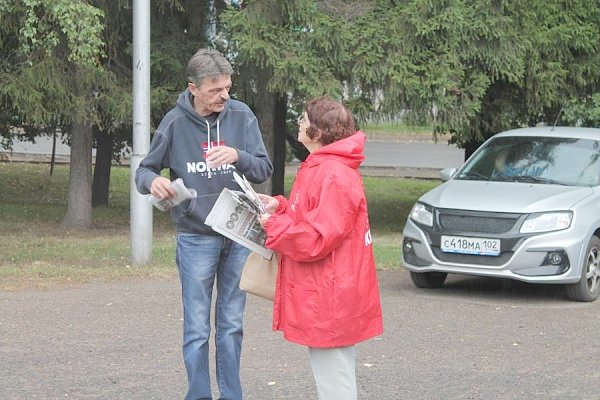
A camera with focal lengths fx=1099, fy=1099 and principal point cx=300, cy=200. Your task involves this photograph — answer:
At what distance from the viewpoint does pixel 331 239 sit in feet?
15.2

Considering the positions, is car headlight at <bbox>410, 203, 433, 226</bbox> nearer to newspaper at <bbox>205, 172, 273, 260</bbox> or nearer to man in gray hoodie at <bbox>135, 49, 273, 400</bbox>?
man in gray hoodie at <bbox>135, 49, 273, 400</bbox>

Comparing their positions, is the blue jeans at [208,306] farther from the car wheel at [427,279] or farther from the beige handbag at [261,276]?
the car wheel at [427,279]

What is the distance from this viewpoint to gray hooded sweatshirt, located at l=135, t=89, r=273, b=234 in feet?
18.5

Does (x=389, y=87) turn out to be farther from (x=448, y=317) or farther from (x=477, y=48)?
(x=448, y=317)

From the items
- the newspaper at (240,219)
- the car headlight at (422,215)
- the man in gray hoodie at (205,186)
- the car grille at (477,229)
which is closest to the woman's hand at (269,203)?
the newspaper at (240,219)

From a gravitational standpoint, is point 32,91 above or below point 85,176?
above

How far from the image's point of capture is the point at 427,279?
10641 millimetres

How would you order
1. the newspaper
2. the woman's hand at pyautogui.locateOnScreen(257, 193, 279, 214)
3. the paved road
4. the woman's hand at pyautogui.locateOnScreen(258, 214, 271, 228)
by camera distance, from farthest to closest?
the paved road → the woman's hand at pyautogui.locateOnScreen(257, 193, 279, 214) → the newspaper → the woman's hand at pyautogui.locateOnScreen(258, 214, 271, 228)

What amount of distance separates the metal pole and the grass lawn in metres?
0.24

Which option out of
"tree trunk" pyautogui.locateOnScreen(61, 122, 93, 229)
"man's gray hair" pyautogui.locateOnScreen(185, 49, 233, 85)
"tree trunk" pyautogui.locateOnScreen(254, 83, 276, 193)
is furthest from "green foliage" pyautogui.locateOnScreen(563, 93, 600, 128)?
"man's gray hair" pyautogui.locateOnScreen(185, 49, 233, 85)

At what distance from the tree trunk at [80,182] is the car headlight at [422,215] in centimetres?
698

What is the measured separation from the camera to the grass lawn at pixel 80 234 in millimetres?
11094

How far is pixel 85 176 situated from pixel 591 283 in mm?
8422

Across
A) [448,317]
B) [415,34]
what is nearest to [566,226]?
[448,317]
